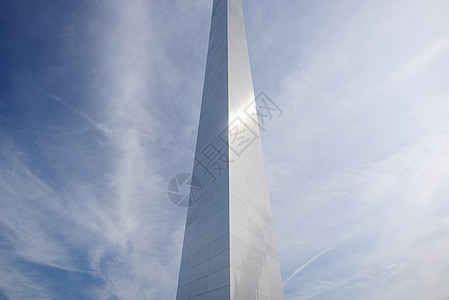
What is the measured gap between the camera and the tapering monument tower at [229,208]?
10.1 metres

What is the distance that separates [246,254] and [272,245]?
12.9 feet

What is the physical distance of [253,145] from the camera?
1773 centimetres

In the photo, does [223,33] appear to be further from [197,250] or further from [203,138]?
[197,250]

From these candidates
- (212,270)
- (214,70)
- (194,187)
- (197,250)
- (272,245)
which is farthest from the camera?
(214,70)

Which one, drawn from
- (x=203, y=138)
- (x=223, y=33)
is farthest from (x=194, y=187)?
(x=223, y=33)

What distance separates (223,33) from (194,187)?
18313 millimetres

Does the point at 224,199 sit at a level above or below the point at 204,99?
below

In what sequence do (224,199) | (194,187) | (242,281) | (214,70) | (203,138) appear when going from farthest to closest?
(214,70), (203,138), (194,187), (224,199), (242,281)

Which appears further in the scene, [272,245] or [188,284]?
[272,245]

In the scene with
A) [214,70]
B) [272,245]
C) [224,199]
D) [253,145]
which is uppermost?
[214,70]

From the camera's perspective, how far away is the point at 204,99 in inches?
878

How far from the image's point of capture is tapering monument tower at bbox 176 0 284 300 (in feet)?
33.1

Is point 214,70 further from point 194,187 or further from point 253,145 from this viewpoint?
point 194,187

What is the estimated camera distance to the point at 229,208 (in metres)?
11.1
